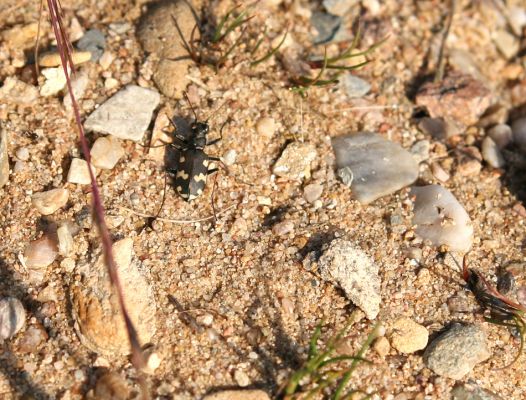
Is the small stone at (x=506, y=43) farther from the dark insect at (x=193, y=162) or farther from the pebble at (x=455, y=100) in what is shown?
the dark insect at (x=193, y=162)

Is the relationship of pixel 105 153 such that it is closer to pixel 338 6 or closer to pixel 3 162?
pixel 3 162

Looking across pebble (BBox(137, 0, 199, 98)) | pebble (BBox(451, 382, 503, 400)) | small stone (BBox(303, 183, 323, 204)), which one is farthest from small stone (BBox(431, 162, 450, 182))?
pebble (BBox(137, 0, 199, 98))

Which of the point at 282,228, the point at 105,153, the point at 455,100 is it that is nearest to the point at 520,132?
the point at 455,100

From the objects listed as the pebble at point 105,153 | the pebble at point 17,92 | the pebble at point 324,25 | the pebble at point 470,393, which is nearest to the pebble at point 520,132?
the pebble at point 324,25

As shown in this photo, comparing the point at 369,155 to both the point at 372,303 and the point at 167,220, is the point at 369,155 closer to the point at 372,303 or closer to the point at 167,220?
Answer: the point at 372,303

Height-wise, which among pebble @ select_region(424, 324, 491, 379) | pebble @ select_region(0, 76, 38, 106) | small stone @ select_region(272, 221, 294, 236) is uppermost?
pebble @ select_region(0, 76, 38, 106)

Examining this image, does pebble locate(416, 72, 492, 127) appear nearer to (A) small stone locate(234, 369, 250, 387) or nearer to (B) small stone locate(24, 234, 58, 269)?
(A) small stone locate(234, 369, 250, 387)
